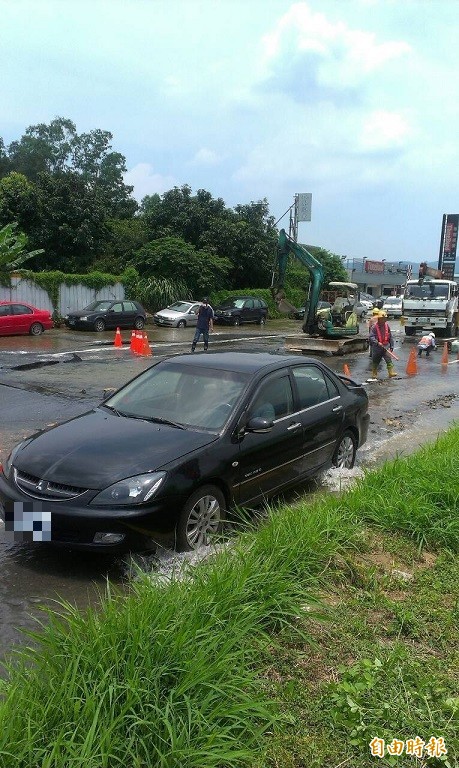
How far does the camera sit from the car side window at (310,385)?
618 centimetres

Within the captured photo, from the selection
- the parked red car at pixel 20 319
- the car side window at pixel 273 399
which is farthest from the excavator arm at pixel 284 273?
the car side window at pixel 273 399

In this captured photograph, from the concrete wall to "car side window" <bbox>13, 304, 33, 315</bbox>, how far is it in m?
5.05

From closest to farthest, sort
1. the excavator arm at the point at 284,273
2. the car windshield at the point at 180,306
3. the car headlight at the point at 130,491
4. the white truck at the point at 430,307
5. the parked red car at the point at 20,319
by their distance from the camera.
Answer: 1. the car headlight at the point at 130,491
2. the excavator arm at the point at 284,273
3. the parked red car at the point at 20,319
4. the white truck at the point at 430,307
5. the car windshield at the point at 180,306

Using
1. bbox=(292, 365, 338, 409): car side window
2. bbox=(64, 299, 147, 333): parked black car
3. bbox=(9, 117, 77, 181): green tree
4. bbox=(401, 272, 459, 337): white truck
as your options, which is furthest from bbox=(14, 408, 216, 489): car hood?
bbox=(9, 117, 77, 181): green tree

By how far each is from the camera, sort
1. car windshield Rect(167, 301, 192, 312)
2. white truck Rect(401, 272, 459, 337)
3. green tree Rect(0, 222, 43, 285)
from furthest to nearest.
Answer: car windshield Rect(167, 301, 192, 312) → white truck Rect(401, 272, 459, 337) → green tree Rect(0, 222, 43, 285)

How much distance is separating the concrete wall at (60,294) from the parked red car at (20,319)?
16.2 feet

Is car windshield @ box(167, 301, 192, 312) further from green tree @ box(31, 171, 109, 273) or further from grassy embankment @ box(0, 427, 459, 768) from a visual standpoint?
grassy embankment @ box(0, 427, 459, 768)

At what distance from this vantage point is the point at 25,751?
2182 millimetres

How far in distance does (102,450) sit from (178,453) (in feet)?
1.79

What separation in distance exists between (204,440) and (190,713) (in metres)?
2.58

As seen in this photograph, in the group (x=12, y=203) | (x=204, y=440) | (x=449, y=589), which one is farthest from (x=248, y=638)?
(x=12, y=203)

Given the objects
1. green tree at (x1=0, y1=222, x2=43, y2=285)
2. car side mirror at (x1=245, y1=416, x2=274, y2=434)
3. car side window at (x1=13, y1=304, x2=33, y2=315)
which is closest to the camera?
car side mirror at (x1=245, y1=416, x2=274, y2=434)

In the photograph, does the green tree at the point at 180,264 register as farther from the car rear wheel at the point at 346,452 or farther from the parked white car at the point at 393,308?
the car rear wheel at the point at 346,452

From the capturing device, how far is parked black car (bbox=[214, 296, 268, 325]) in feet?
107
